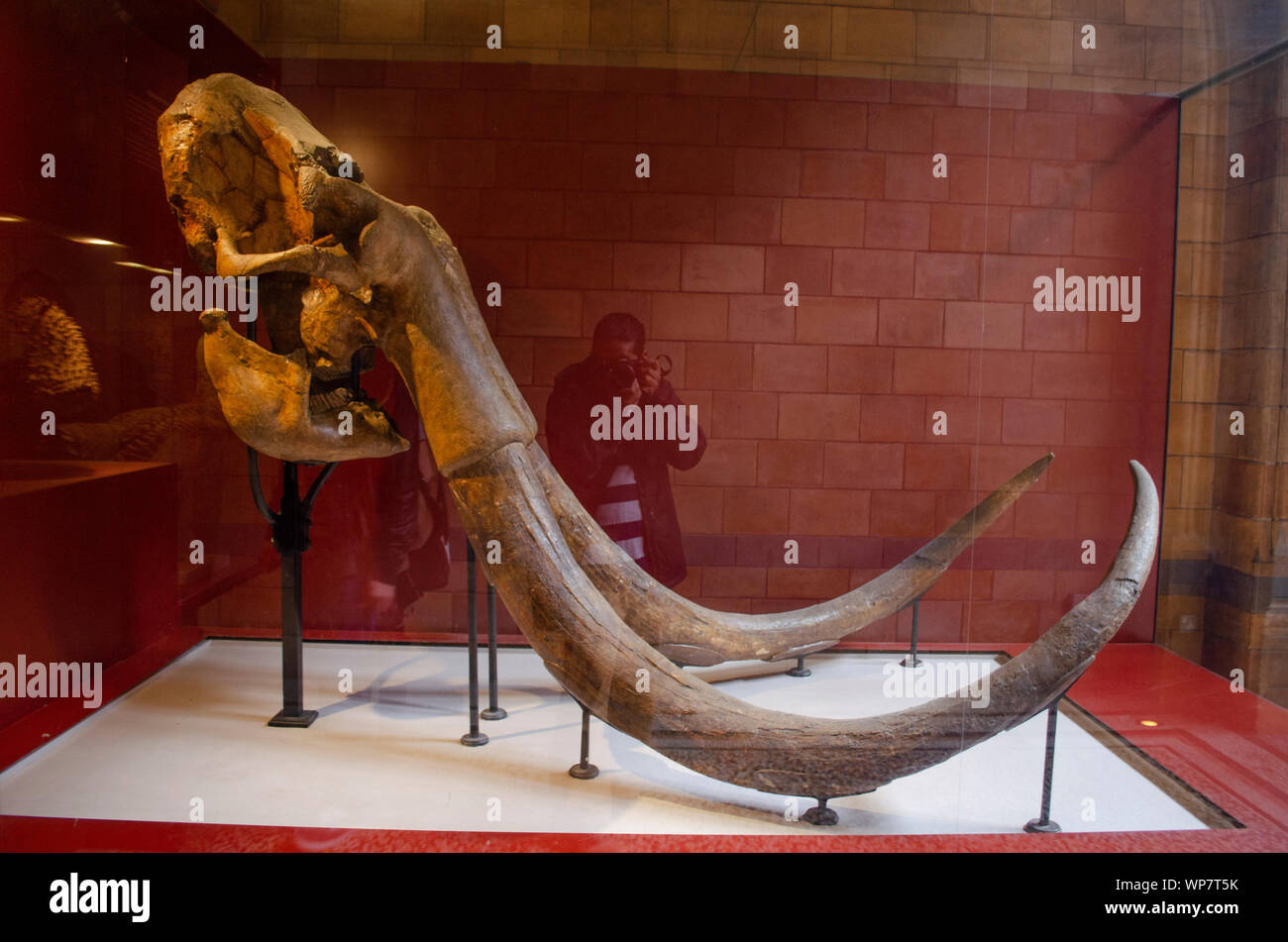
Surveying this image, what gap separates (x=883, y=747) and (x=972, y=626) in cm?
61

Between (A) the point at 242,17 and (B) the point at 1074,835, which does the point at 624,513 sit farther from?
(A) the point at 242,17

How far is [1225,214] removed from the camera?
2.06 meters

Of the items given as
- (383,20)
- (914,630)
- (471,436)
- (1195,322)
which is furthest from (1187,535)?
(383,20)

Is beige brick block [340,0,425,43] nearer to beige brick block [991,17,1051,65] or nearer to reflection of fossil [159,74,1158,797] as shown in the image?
reflection of fossil [159,74,1158,797]

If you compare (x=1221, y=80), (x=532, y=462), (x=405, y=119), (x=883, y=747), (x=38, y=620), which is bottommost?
(x=883, y=747)

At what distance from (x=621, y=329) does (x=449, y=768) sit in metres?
1.27

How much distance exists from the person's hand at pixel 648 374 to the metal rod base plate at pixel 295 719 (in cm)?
147

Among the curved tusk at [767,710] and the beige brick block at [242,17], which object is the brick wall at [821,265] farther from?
the curved tusk at [767,710]

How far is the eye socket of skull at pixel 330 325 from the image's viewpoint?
207cm

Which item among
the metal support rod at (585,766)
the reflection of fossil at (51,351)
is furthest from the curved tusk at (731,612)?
the reflection of fossil at (51,351)

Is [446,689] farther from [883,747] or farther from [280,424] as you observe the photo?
[883,747]

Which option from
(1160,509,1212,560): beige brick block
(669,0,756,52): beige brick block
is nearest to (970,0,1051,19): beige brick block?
(669,0,756,52): beige brick block
